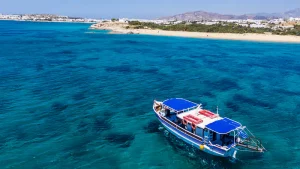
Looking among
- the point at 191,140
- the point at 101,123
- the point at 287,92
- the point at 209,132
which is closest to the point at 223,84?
the point at 287,92

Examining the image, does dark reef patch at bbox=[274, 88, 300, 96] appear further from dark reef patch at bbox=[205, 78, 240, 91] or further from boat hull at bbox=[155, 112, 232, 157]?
boat hull at bbox=[155, 112, 232, 157]

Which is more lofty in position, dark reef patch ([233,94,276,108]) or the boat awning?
the boat awning

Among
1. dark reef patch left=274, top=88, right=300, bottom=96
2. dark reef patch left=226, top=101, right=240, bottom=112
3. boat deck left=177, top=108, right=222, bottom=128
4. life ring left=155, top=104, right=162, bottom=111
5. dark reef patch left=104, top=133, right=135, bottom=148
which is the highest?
boat deck left=177, top=108, right=222, bottom=128

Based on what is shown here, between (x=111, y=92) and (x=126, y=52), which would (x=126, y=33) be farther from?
(x=111, y=92)

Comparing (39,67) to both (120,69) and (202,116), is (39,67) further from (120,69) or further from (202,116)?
(202,116)

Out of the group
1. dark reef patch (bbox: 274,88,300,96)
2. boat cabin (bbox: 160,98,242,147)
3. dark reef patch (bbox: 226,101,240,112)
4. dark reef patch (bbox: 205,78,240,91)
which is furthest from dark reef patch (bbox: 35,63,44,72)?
dark reef patch (bbox: 274,88,300,96)

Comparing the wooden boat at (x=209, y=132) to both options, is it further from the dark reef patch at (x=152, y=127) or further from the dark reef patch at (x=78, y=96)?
the dark reef patch at (x=78, y=96)
